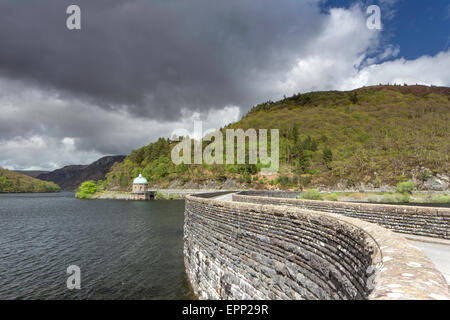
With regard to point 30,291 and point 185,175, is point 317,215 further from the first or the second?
point 185,175

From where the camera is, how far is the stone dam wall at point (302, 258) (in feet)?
8.73

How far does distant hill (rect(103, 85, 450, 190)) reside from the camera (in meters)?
75.4

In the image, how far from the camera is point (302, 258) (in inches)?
235

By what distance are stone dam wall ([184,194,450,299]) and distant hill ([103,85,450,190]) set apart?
7486 cm

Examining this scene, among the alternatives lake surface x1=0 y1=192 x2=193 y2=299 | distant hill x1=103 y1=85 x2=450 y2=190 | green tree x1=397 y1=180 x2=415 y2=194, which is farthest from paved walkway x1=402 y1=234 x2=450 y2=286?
distant hill x1=103 y1=85 x2=450 y2=190

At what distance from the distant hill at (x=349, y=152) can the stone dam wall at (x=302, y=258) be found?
74864 mm

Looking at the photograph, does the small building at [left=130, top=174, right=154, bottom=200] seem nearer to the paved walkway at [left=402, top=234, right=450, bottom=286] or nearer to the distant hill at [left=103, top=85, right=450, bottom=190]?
the distant hill at [left=103, top=85, right=450, bottom=190]

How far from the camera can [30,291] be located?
12.9 meters

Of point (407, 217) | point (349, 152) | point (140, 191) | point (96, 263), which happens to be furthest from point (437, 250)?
point (349, 152)

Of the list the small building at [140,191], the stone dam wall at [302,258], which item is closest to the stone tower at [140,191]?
the small building at [140,191]

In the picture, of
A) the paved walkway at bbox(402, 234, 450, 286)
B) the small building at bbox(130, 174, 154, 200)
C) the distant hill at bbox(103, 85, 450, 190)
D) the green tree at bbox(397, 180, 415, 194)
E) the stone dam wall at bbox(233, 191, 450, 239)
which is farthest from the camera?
the small building at bbox(130, 174, 154, 200)

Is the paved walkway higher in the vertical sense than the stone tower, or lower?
higher
